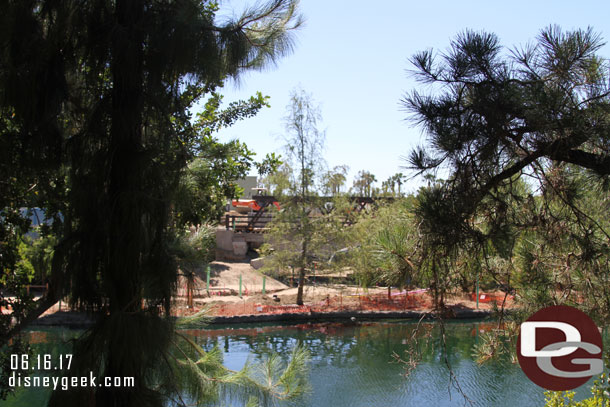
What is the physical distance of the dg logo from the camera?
2574 millimetres

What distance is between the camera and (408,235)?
2357 millimetres

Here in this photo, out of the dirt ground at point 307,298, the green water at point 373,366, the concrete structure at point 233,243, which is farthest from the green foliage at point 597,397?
the concrete structure at point 233,243

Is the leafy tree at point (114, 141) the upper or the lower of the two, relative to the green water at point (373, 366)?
upper

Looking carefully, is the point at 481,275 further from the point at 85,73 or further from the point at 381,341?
the point at 381,341

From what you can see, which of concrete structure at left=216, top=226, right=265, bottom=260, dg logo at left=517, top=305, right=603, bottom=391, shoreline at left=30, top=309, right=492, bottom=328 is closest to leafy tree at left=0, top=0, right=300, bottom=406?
dg logo at left=517, top=305, right=603, bottom=391

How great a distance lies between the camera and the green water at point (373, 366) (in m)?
8.62

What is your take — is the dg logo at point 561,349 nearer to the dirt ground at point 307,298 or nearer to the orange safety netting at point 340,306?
the dirt ground at point 307,298

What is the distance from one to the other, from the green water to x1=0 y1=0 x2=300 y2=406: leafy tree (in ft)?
13.0

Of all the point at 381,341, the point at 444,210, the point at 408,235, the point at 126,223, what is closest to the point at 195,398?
the point at 126,223

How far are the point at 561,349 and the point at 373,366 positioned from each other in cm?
879

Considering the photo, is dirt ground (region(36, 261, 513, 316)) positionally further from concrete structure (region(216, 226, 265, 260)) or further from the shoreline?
concrete structure (region(216, 226, 265, 260))

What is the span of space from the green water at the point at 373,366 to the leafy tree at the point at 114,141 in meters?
3.95

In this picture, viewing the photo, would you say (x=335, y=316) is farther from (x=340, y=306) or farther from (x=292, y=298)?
(x=292, y=298)

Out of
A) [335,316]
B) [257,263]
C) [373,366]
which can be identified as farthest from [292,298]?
[373,366]
